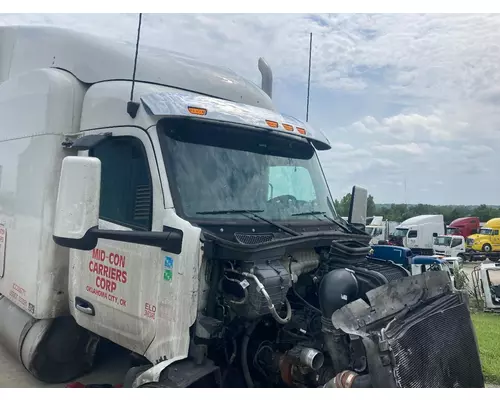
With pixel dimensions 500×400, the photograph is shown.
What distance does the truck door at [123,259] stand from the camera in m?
3.66

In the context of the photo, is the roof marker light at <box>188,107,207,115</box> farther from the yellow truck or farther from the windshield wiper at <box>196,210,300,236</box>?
the yellow truck

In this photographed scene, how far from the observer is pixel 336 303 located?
11.0ft

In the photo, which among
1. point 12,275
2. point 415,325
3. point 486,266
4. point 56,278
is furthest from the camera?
point 486,266

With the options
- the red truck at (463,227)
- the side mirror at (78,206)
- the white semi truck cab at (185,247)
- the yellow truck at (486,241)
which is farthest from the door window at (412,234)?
the side mirror at (78,206)

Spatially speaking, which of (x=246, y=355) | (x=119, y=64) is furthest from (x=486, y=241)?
(x=119, y=64)

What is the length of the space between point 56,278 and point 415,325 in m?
3.16

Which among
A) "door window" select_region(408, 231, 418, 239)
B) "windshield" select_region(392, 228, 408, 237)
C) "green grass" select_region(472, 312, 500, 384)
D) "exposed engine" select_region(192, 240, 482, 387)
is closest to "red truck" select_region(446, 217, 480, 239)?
"door window" select_region(408, 231, 418, 239)

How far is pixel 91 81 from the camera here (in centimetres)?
452

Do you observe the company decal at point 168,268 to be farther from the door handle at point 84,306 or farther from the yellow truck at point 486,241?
the yellow truck at point 486,241

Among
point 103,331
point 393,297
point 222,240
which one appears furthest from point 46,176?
point 393,297

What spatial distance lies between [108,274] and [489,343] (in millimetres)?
5891

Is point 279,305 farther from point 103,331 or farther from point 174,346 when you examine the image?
point 103,331

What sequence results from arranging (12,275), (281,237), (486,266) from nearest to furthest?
(281,237)
(12,275)
(486,266)

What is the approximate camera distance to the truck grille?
9.21 feet
